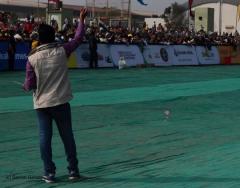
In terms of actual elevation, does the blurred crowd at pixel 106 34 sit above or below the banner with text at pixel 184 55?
above

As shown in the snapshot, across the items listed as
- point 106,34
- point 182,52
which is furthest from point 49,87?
point 182,52

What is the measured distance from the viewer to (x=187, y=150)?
28.8 feet

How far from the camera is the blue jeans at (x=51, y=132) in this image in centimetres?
667

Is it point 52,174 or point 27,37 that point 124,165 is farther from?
point 27,37

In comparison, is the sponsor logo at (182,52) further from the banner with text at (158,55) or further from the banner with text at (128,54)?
the banner with text at (128,54)

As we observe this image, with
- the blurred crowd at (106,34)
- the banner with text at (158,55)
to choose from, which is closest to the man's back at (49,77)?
the blurred crowd at (106,34)

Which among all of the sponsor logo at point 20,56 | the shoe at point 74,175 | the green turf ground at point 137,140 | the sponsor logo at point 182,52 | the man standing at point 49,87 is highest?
the man standing at point 49,87

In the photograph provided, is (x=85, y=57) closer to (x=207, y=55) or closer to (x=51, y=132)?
(x=207, y=55)

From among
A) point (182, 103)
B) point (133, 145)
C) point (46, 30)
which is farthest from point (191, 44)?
point (46, 30)

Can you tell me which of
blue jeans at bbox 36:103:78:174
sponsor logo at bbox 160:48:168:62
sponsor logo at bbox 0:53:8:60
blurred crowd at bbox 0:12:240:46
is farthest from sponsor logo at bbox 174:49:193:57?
blue jeans at bbox 36:103:78:174

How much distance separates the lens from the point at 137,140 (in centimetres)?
961

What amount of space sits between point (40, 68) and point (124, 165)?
1853 mm

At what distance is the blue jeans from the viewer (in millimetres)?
6668

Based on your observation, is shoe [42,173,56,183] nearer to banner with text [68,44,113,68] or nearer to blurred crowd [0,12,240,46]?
blurred crowd [0,12,240,46]
